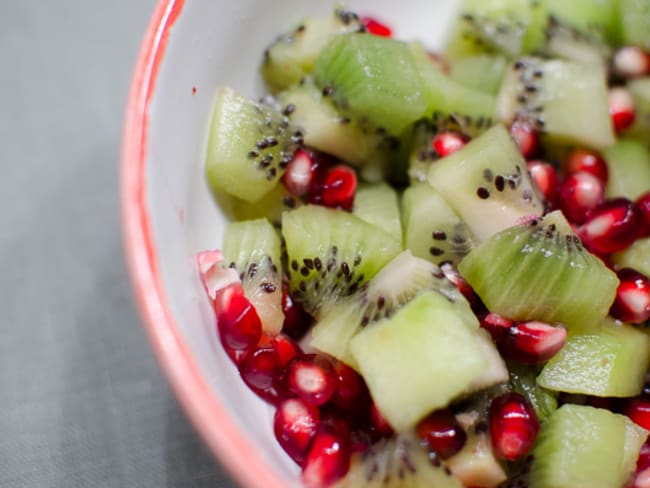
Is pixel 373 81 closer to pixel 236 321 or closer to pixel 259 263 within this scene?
pixel 259 263

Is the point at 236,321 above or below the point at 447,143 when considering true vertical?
below

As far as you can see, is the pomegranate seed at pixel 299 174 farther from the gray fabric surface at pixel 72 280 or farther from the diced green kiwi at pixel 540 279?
the gray fabric surface at pixel 72 280

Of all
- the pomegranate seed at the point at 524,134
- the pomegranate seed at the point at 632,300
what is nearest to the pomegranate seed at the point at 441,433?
the pomegranate seed at the point at 632,300

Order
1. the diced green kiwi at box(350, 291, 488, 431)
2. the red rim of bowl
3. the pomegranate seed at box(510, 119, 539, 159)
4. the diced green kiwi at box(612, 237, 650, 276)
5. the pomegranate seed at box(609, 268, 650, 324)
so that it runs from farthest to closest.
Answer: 1. the pomegranate seed at box(510, 119, 539, 159)
2. the diced green kiwi at box(612, 237, 650, 276)
3. the pomegranate seed at box(609, 268, 650, 324)
4. the diced green kiwi at box(350, 291, 488, 431)
5. the red rim of bowl

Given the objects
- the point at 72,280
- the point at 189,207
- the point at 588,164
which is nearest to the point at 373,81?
the point at 189,207

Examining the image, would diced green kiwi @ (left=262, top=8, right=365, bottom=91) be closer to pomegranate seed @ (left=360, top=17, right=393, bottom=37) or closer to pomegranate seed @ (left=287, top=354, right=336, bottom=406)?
pomegranate seed @ (left=360, top=17, right=393, bottom=37)

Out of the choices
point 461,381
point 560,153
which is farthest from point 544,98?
point 461,381

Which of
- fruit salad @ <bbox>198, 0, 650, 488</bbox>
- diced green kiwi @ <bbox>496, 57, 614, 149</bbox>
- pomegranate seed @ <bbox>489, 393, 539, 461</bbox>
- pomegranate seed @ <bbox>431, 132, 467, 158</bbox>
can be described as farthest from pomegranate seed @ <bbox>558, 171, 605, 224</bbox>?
pomegranate seed @ <bbox>489, 393, 539, 461</bbox>

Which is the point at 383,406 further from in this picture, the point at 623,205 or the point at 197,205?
the point at 623,205
